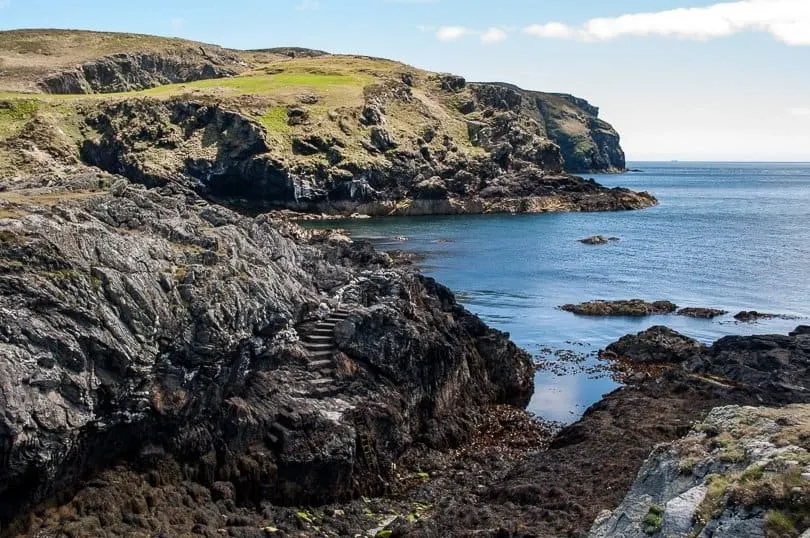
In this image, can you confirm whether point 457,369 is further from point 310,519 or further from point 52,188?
point 52,188

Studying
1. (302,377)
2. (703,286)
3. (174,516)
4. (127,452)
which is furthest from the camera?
(703,286)

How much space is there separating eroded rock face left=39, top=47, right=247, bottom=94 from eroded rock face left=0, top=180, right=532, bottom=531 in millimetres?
130607

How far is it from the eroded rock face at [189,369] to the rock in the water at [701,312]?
30.9 m

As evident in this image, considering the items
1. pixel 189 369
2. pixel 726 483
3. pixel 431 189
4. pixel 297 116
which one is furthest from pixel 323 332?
pixel 297 116

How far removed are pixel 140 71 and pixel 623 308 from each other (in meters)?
138

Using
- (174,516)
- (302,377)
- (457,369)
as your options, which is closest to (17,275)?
(174,516)

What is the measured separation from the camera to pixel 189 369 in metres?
23.7

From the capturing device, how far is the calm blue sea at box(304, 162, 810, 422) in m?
51.6

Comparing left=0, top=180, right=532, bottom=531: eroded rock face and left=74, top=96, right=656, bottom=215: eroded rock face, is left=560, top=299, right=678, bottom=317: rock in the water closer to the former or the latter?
left=0, top=180, right=532, bottom=531: eroded rock face

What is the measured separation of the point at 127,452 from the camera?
22094 mm

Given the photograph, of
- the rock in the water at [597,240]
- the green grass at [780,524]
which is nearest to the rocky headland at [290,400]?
the green grass at [780,524]

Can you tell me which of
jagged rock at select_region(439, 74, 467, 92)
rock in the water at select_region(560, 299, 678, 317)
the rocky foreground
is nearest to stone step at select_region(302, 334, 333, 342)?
rock in the water at select_region(560, 299, 678, 317)

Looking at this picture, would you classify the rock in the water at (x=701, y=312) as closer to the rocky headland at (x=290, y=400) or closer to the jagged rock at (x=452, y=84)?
the rocky headland at (x=290, y=400)

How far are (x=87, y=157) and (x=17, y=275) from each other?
104097 mm
